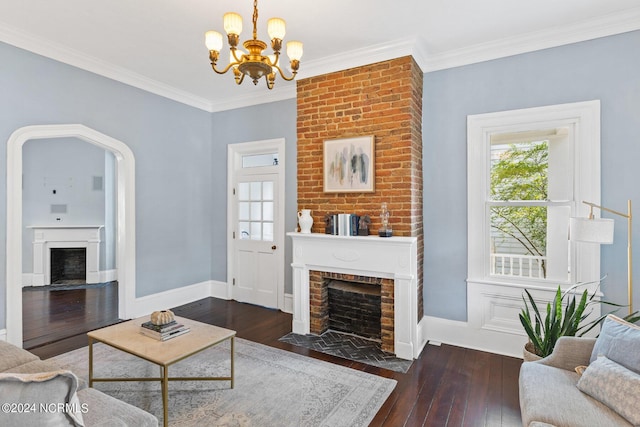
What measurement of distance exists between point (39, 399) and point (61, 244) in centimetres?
648

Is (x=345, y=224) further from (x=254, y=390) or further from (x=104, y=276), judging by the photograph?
(x=104, y=276)

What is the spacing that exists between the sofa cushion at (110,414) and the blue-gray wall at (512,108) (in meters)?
2.95

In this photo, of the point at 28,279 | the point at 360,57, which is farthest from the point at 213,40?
the point at 28,279

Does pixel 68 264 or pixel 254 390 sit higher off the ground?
pixel 68 264

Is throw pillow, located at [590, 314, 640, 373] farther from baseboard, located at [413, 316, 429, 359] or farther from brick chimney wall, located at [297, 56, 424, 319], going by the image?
brick chimney wall, located at [297, 56, 424, 319]

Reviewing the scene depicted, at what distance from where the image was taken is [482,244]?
3494 millimetres

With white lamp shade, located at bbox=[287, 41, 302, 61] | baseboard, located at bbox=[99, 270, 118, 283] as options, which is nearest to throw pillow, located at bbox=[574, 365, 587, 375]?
white lamp shade, located at bbox=[287, 41, 302, 61]

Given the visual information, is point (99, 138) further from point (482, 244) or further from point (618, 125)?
point (618, 125)

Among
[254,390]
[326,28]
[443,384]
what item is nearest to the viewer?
[254,390]

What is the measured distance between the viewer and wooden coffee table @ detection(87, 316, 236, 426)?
2209 millimetres

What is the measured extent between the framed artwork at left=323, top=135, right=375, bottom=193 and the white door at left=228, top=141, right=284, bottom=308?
113 centimetres

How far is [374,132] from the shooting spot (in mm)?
3568

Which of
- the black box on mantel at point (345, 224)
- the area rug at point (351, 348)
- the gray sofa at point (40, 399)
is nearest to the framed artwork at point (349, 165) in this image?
the black box on mantel at point (345, 224)

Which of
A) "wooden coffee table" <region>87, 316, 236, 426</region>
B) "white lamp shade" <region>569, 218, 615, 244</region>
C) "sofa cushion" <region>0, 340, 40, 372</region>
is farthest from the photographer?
"white lamp shade" <region>569, 218, 615, 244</region>
